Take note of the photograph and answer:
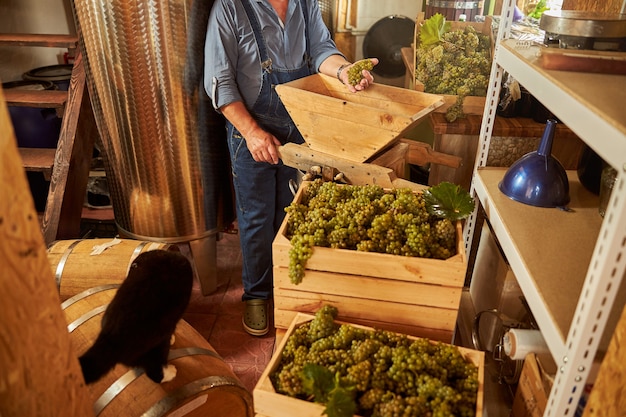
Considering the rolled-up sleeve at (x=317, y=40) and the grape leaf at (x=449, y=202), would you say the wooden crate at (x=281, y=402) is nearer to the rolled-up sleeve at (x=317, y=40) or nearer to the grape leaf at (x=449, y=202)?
the grape leaf at (x=449, y=202)

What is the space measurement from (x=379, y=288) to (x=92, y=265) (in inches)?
58.2

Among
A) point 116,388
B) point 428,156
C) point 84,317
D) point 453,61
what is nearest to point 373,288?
point 428,156

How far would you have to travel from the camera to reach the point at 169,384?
5.11ft

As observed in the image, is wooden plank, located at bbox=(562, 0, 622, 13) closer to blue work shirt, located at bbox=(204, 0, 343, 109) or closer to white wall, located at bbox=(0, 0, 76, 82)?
blue work shirt, located at bbox=(204, 0, 343, 109)

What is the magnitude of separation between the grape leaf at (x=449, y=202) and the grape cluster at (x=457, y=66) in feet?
3.10

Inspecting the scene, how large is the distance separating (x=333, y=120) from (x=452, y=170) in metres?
0.98

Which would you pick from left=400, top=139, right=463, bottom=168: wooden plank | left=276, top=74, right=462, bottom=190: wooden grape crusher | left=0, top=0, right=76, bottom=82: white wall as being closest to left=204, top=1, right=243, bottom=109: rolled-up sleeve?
left=276, top=74, right=462, bottom=190: wooden grape crusher

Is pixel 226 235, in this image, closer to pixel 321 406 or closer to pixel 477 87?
pixel 477 87

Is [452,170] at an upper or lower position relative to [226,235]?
upper

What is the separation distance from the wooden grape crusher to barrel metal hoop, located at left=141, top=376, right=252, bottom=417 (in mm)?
832

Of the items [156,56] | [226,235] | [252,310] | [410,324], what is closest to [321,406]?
[410,324]

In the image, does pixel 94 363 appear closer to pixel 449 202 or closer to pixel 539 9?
pixel 449 202

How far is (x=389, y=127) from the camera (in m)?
1.82

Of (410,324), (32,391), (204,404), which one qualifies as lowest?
(204,404)
